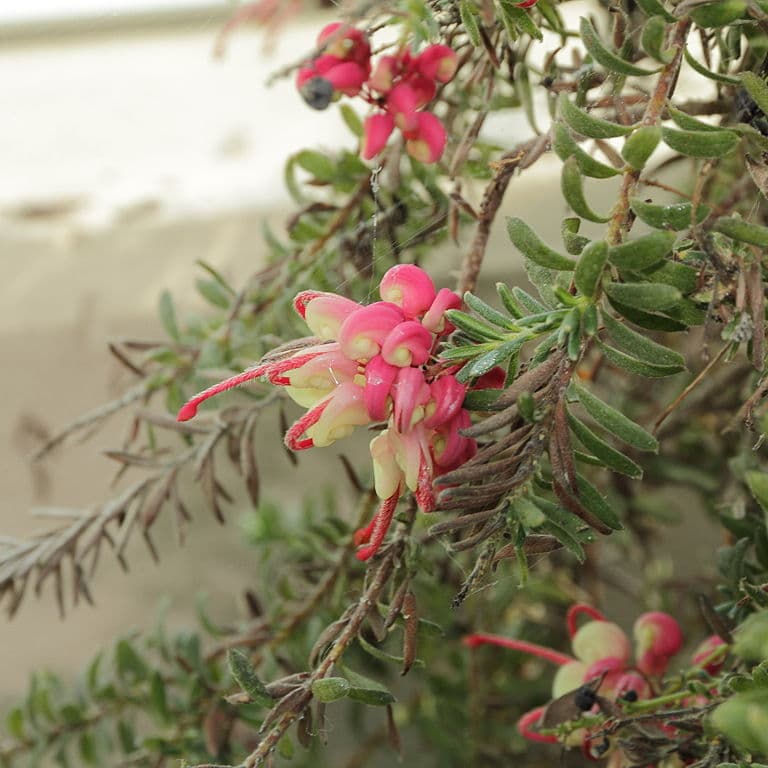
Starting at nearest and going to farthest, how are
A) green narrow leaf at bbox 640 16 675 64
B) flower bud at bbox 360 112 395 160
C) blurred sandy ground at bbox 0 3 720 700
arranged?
1. green narrow leaf at bbox 640 16 675 64
2. flower bud at bbox 360 112 395 160
3. blurred sandy ground at bbox 0 3 720 700

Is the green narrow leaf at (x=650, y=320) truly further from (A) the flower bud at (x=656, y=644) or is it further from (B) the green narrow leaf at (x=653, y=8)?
(A) the flower bud at (x=656, y=644)

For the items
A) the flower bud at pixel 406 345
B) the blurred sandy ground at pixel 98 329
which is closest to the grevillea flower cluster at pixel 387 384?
the flower bud at pixel 406 345

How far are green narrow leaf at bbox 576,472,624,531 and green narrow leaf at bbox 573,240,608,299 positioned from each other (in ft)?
0.22

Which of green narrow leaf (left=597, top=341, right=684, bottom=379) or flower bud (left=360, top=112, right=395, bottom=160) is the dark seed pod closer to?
flower bud (left=360, top=112, right=395, bottom=160)

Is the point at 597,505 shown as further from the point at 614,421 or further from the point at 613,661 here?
the point at 613,661

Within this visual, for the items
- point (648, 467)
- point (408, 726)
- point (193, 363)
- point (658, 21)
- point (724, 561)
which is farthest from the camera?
point (408, 726)

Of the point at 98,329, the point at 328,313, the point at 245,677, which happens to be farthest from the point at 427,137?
the point at 98,329

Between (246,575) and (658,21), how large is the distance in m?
0.65

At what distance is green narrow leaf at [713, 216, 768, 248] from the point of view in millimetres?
303

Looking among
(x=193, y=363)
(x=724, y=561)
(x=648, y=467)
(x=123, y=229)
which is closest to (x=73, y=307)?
(x=123, y=229)

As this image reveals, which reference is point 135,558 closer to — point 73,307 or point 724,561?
point 73,307

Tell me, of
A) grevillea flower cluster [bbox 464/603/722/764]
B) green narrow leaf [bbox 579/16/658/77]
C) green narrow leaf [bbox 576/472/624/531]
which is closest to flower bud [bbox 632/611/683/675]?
grevillea flower cluster [bbox 464/603/722/764]

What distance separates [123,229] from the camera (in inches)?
34.9

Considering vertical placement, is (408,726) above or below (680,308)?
below
